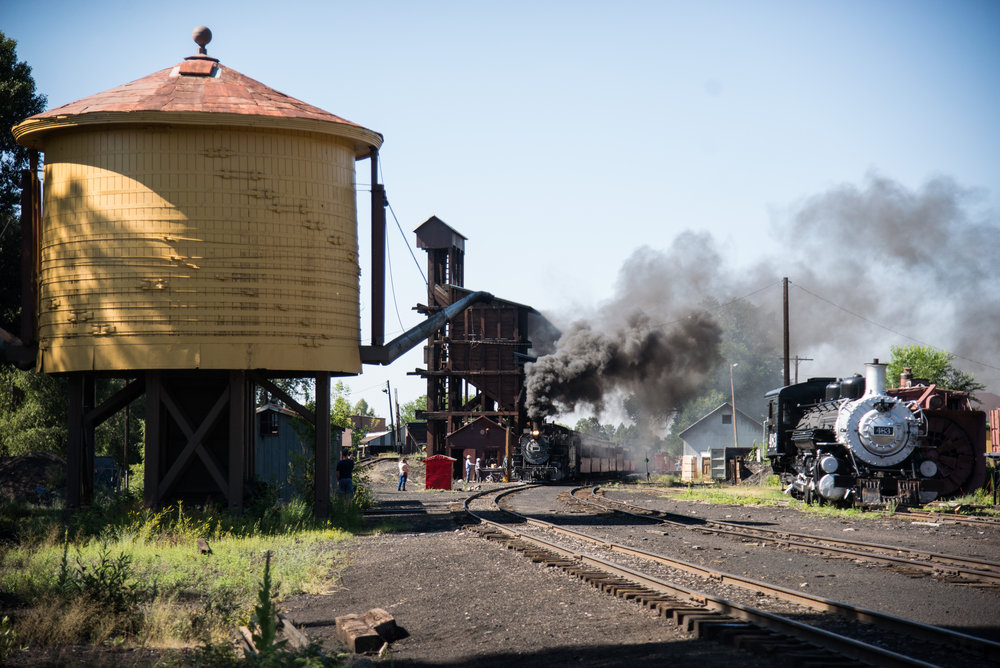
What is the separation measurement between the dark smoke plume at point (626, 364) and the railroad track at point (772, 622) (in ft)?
111

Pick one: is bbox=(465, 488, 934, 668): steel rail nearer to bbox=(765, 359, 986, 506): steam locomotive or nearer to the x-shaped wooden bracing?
the x-shaped wooden bracing

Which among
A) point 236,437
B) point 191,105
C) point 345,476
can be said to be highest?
point 191,105

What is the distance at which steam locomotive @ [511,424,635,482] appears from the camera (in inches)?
1690

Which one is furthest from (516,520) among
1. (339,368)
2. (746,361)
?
(746,361)

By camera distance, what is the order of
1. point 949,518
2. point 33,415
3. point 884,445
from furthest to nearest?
point 33,415 → point 884,445 → point 949,518

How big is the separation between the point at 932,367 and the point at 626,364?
85.0 ft

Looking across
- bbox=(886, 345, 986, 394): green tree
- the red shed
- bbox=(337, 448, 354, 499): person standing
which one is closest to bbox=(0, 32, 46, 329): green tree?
bbox=(337, 448, 354, 499): person standing

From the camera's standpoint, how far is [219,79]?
63.4ft

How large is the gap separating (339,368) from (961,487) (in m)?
16.4

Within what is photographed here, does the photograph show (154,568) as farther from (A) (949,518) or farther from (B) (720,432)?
(B) (720,432)

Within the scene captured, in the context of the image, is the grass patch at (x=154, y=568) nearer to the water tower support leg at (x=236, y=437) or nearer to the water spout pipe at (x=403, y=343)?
the water tower support leg at (x=236, y=437)

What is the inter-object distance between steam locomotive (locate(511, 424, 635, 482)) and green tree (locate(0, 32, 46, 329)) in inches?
903

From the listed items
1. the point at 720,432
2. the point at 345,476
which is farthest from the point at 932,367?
the point at 345,476

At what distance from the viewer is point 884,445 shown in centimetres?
2173
